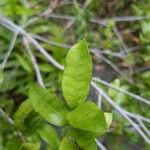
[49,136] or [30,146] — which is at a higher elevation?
[30,146]

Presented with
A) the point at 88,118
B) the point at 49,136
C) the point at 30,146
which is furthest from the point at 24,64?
the point at 88,118

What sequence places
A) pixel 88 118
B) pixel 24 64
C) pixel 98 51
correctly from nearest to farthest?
pixel 88 118
pixel 98 51
pixel 24 64

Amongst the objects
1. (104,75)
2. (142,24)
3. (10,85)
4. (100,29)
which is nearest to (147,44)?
(142,24)

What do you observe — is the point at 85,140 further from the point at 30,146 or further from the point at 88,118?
the point at 30,146

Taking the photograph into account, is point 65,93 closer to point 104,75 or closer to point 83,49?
point 83,49

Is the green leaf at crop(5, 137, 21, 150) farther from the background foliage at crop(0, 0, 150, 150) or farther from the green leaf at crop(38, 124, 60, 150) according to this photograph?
the background foliage at crop(0, 0, 150, 150)

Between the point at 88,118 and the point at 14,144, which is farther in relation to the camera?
the point at 14,144

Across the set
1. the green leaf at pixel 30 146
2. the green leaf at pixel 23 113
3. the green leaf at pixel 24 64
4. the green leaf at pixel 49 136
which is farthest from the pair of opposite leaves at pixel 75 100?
the green leaf at pixel 24 64
